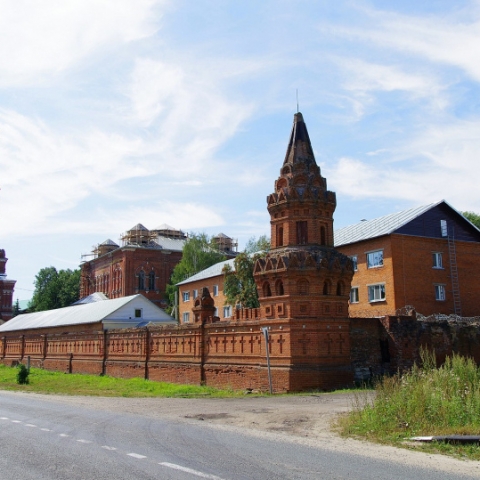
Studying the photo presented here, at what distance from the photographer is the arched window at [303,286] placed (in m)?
21.7

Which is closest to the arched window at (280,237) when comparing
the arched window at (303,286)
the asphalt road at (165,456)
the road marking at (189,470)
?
the arched window at (303,286)

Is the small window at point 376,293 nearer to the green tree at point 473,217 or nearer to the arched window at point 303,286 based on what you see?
the arched window at point 303,286

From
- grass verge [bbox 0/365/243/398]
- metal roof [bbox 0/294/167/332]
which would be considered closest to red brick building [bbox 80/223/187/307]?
metal roof [bbox 0/294/167/332]

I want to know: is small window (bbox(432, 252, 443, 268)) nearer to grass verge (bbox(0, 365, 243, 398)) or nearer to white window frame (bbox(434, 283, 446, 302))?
white window frame (bbox(434, 283, 446, 302))

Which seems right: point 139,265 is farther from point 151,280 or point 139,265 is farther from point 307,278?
point 307,278

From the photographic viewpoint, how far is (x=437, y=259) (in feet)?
122

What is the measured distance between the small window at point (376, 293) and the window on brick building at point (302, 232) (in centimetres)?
1461

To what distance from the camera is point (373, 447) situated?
1004cm

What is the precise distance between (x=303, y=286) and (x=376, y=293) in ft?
51.7

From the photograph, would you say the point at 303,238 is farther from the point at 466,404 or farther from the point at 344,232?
the point at 344,232

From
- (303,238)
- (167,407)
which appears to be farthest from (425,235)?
(167,407)

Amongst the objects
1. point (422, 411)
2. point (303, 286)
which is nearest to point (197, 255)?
point (303, 286)

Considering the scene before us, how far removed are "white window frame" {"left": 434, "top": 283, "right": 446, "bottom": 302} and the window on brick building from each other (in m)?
17.3

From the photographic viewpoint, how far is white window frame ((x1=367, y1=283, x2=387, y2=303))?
35.5m
